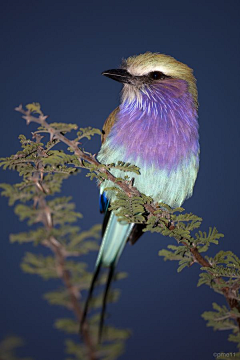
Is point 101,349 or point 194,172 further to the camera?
point 194,172

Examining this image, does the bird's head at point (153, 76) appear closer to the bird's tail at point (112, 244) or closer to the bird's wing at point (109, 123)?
the bird's wing at point (109, 123)

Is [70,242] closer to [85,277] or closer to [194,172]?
[85,277]

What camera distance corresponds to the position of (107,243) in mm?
2004

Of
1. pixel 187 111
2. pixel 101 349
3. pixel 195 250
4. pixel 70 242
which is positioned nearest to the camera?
pixel 101 349

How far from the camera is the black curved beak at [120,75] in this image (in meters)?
2.20

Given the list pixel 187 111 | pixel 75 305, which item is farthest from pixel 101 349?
pixel 187 111

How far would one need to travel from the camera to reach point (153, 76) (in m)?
2.24

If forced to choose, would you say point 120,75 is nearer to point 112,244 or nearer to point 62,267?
point 112,244

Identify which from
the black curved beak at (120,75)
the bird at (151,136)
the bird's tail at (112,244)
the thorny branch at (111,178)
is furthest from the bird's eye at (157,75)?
the thorny branch at (111,178)

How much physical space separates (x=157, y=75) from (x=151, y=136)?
21.6 inches

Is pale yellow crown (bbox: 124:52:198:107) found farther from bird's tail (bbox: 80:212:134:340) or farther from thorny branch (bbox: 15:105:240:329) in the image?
thorny branch (bbox: 15:105:240:329)

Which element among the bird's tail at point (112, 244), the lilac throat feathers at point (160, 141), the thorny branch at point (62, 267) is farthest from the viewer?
the lilac throat feathers at point (160, 141)

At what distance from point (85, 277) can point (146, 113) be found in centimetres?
155

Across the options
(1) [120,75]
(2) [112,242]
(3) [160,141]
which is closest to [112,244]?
(2) [112,242]
